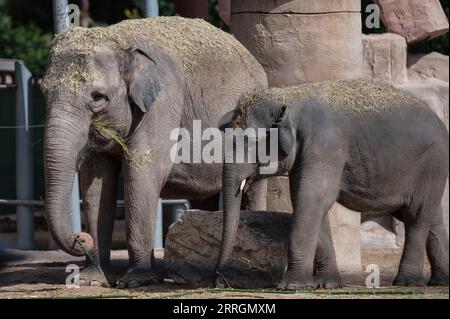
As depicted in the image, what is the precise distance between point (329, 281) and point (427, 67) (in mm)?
4441

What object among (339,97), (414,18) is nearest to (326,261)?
(339,97)

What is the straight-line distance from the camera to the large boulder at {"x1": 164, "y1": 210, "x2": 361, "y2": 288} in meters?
9.94

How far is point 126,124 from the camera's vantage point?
33.1ft

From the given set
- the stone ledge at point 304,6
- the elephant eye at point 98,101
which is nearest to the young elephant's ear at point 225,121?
the elephant eye at point 98,101

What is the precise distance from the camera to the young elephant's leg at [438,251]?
401 inches

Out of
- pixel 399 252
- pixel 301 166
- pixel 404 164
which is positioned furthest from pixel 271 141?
pixel 399 252

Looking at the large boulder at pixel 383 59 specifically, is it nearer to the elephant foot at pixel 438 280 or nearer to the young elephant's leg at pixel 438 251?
the young elephant's leg at pixel 438 251

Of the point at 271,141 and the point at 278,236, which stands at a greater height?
the point at 271,141

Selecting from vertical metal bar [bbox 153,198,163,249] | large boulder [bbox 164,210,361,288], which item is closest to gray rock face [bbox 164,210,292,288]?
large boulder [bbox 164,210,361,288]

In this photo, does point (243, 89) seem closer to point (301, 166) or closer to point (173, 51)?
point (173, 51)

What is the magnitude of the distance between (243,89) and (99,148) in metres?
1.47

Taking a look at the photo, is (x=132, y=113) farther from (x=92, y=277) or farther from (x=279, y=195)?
(x=279, y=195)

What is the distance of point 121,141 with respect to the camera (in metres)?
10.0

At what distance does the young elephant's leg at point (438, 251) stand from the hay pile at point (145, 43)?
1.94 metres
